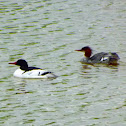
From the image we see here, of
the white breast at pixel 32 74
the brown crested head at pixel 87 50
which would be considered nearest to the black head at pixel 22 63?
the white breast at pixel 32 74

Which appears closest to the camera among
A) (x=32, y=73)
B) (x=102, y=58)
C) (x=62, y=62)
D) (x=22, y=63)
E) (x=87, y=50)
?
(x=32, y=73)

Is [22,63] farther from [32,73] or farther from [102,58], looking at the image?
[102,58]

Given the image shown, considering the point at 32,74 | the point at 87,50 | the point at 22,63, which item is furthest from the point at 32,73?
the point at 87,50

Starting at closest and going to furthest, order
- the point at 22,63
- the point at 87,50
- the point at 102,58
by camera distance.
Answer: the point at 22,63, the point at 102,58, the point at 87,50

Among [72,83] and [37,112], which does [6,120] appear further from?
[72,83]

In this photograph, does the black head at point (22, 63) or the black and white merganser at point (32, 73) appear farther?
the black head at point (22, 63)

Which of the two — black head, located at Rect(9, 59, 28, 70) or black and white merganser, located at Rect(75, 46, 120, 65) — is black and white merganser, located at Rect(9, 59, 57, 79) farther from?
black and white merganser, located at Rect(75, 46, 120, 65)

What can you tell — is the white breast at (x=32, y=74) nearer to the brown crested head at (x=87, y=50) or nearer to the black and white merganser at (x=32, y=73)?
the black and white merganser at (x=32, y=73)

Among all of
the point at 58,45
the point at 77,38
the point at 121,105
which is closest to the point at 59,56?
the point at 58,45

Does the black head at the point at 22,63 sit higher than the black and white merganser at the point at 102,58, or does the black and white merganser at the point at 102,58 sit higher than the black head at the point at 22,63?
the black head at the point at 22,63

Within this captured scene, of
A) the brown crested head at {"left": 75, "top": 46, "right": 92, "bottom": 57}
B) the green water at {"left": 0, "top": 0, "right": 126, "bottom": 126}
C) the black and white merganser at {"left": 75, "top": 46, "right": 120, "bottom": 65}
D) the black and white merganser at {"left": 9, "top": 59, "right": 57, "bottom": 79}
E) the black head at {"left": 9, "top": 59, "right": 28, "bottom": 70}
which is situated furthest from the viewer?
the brown crested head at {"left": 75, "top": 46, "right": 92, "bottom": 57}

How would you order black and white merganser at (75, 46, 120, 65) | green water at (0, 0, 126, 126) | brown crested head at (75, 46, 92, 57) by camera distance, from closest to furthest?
green water at (0, 0, 126, 126), black and white merganser at (75, 46, 120, 65), brown crested head at (75, 46, 92, 57)

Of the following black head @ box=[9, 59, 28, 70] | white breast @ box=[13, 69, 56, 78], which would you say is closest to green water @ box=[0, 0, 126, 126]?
white breast @ box=[13, 69, 56, 78]

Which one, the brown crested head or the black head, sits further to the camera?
the brown crested head
